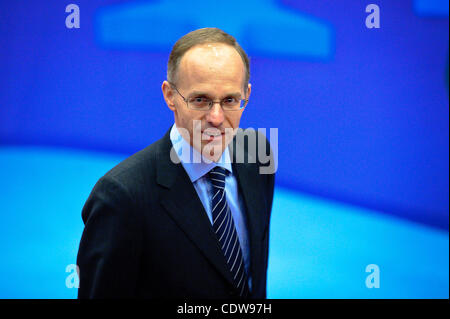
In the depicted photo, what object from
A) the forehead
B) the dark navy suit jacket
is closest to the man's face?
the forehead

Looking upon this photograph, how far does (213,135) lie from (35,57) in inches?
80.4

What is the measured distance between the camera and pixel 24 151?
320cm

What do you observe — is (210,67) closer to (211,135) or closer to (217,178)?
(211,135)

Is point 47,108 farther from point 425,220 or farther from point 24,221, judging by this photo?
point 425,220

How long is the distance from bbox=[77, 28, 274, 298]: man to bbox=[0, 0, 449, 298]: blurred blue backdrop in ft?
5.64

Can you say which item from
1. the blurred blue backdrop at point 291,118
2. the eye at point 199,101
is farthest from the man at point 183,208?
the blurred blue backdrop at point 291,118

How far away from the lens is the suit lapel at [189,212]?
144 centimetres

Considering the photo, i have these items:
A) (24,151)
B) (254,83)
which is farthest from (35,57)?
(254,83)

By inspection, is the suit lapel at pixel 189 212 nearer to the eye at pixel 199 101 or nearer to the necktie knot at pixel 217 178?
the necktie knot at pixel 217 178

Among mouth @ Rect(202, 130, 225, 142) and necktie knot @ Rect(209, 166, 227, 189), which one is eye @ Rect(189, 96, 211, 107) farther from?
necktie knot @ Rect(209, 166, 227, 189)

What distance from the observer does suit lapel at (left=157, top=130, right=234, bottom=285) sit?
144 cm

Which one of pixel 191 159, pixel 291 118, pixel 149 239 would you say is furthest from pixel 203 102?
pixel 291 118

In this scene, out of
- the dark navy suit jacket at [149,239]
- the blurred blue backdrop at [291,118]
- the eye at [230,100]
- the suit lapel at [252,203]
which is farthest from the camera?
the blurred blue backdrop at [291,118]

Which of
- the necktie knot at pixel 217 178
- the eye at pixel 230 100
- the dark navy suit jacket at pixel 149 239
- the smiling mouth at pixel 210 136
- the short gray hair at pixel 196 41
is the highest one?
the short gray hair at pixel 196 41
